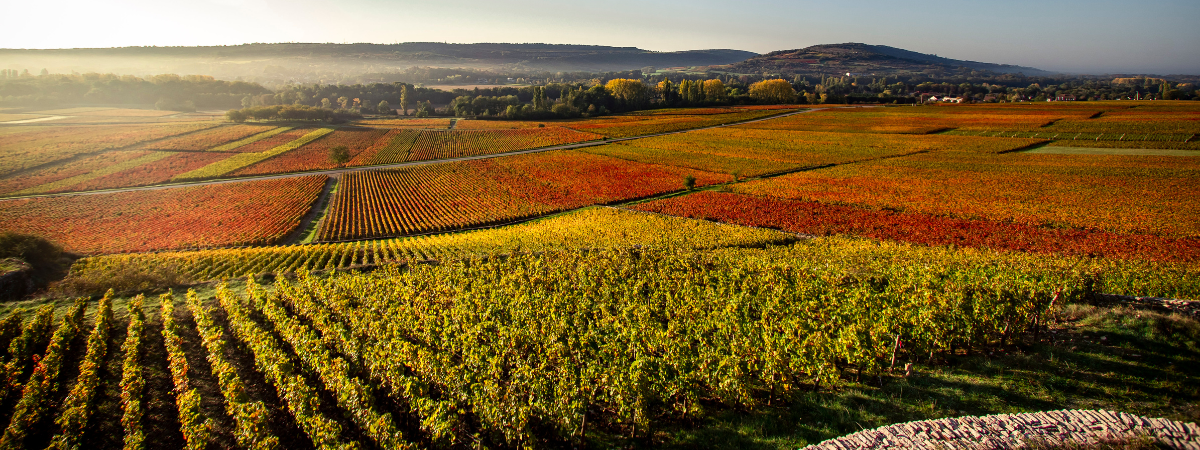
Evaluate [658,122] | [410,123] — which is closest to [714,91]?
[658,122]

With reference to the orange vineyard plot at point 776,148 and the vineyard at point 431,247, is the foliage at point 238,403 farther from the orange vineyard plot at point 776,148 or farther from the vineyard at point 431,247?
the orange vineyard plot at point 776,148

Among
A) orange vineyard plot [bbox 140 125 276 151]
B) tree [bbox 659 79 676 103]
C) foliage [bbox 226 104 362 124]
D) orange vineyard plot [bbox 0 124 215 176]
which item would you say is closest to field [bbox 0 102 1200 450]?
orange vineyard plot [bbox 0 124 215 176]

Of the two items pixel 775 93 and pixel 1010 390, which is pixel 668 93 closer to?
pixel 775 93

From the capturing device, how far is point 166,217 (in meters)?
43.7

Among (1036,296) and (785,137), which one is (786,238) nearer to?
(1036,296)

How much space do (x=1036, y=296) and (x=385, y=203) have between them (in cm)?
5130

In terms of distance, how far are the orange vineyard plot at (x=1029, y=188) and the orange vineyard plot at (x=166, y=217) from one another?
46.5 m

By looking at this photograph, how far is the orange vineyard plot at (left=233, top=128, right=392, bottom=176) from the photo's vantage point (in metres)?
67.1

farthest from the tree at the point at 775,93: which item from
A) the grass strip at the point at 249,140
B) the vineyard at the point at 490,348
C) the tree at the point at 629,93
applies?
the vineyard at the point at 490,348

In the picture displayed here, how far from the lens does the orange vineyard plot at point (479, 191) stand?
140 feet

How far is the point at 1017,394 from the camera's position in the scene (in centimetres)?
1229

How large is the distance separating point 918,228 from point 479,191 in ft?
140

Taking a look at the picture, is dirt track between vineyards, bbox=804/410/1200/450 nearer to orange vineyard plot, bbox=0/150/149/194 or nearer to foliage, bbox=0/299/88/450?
foliage, bbox=0/299/88/450

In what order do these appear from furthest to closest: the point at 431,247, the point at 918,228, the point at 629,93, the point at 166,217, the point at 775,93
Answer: the point at 629,93, the point at 775,93, the point at 166,217, the point at 918,228, the point at 431,247
